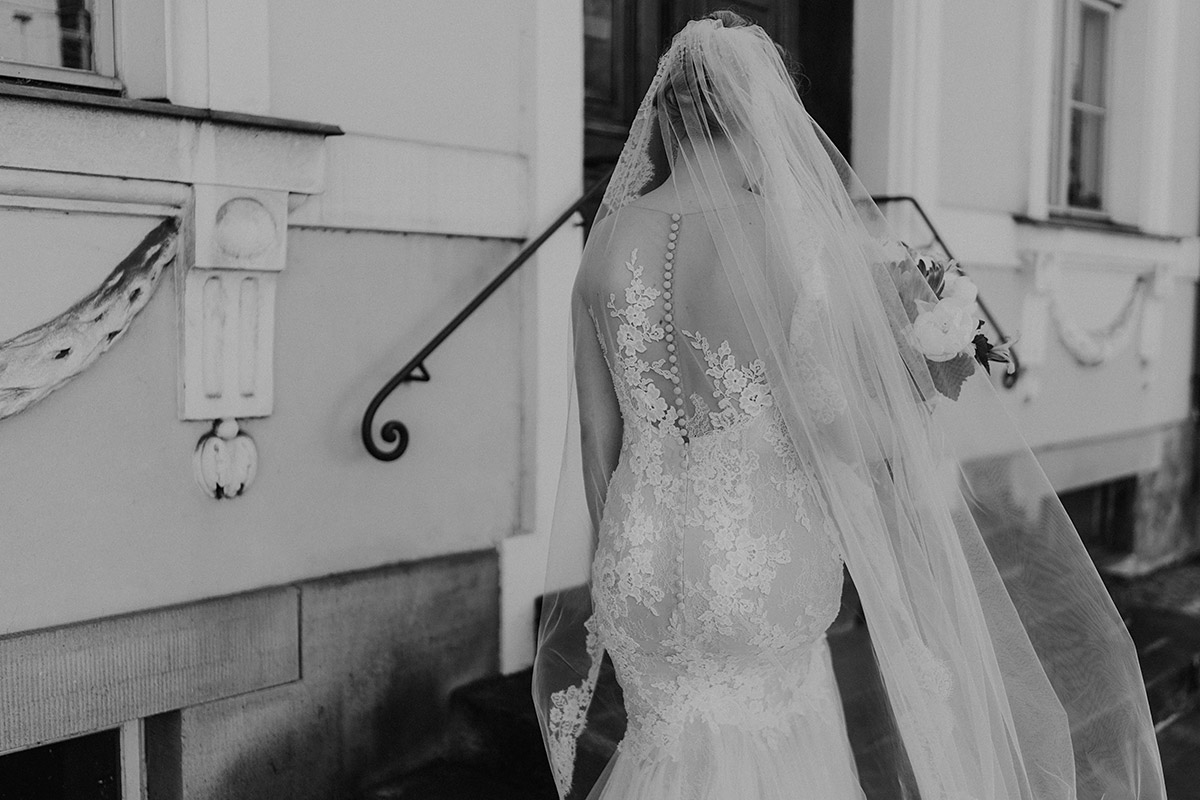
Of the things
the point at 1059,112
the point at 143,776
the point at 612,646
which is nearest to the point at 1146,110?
the point at 1059,112

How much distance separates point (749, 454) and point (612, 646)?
48 cm

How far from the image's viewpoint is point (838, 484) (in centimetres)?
215

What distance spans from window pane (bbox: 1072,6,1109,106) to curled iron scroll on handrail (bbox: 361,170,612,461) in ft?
13.8

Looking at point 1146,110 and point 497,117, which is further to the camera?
point 1146,110

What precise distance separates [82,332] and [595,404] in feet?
3.81

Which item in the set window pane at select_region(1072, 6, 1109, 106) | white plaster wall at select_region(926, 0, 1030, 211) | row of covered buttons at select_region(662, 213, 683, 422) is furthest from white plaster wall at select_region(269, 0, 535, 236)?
window pane at select_region(1072, 6, 1109, 106)

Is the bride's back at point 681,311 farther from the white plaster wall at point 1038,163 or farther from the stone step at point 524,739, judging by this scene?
the white plaster wall at point 1038,163

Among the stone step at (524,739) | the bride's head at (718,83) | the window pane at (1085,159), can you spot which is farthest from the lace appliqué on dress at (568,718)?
the window pane at (1085,159)

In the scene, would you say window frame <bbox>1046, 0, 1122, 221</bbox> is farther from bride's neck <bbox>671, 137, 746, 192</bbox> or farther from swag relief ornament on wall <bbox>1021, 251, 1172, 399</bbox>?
bride's neck <bbox>671, 137, 746, 192</bbox>

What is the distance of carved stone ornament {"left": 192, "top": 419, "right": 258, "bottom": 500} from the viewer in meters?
2.79

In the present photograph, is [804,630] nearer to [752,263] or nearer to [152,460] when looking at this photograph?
[752,263]

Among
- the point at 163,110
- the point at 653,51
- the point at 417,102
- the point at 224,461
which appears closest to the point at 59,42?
the point at 163,110

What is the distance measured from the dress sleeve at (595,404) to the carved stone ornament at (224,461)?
0.94 metres

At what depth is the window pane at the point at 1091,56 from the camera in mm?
6426
